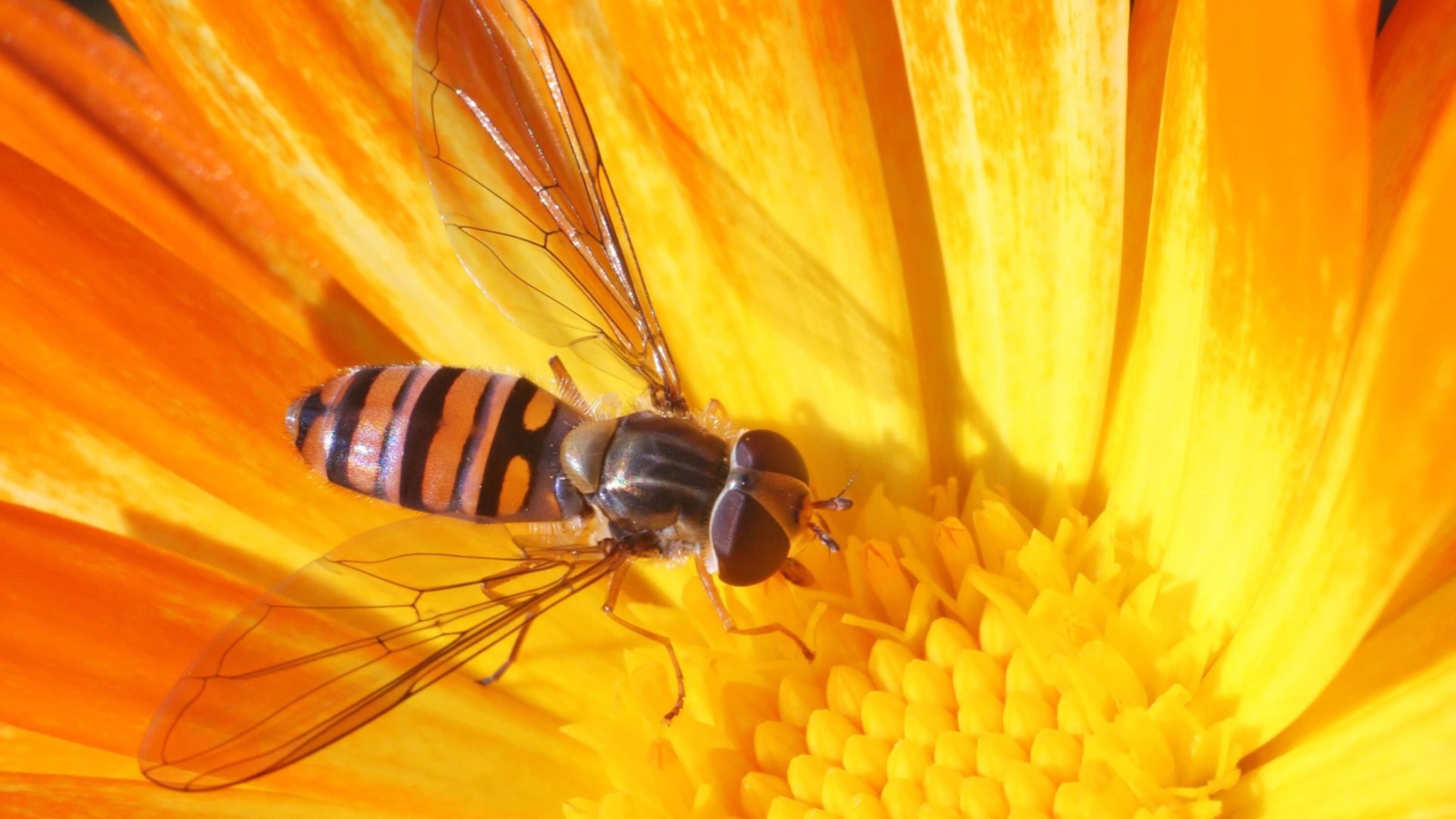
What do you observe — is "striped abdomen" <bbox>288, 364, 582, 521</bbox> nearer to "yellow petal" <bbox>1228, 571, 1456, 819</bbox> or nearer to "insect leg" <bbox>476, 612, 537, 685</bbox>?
"insect leg" <bbox>476, 612, 537, 685</bbox>

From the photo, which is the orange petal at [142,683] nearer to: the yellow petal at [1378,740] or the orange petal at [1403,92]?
the yellow petal at [1378,740]

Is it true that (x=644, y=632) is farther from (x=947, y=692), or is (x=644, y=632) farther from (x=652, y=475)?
(x=947, y=692)

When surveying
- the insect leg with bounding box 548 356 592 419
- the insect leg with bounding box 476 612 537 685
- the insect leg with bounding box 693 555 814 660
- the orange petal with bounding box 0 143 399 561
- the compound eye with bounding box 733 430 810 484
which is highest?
the orange petal with bounding box 0 143 399 561

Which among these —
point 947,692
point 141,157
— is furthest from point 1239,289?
point 141,157

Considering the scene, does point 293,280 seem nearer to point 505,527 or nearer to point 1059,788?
point 505,527

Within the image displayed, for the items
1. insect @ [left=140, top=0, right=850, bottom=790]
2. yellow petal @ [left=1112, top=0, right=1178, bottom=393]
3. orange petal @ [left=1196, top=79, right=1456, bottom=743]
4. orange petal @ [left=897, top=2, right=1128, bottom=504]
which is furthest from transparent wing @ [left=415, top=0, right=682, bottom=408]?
orange petal @ [left=1196, top=79, right=1456, bottom=743]

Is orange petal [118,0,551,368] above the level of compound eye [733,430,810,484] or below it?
above
